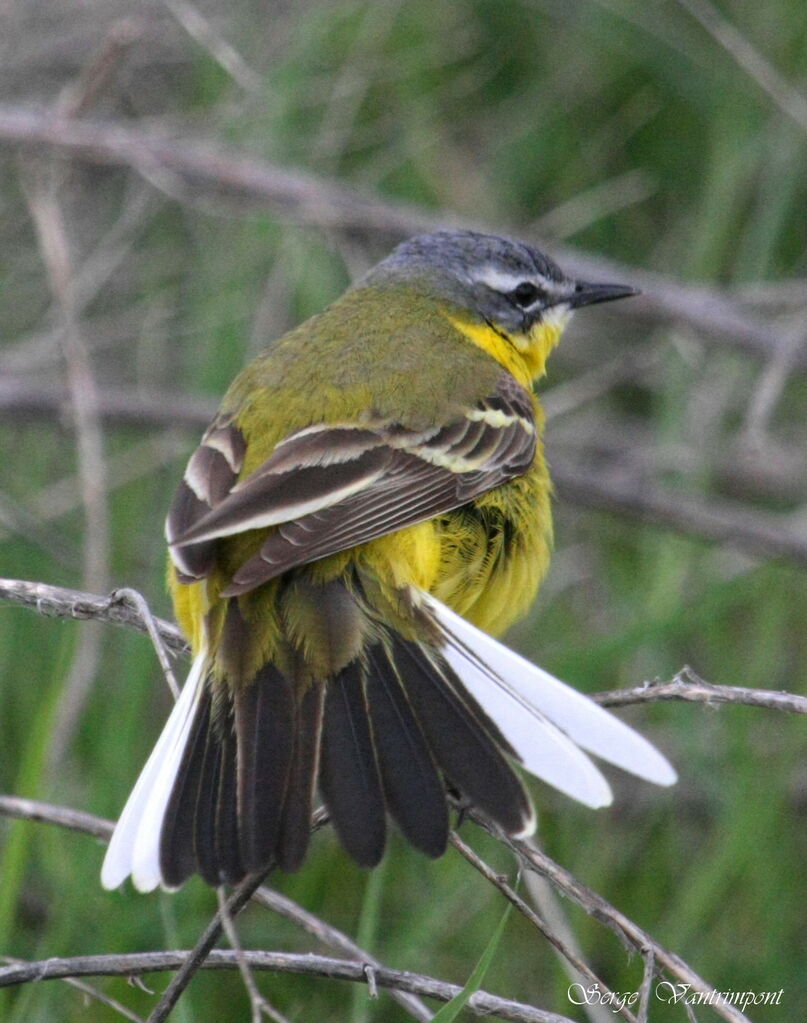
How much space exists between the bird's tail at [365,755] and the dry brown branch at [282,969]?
0.48 feet

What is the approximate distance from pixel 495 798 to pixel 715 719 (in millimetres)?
2734

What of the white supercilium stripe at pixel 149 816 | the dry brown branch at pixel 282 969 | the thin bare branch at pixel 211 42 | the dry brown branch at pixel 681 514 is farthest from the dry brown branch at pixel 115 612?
the dry brown branch at pixel 681 514

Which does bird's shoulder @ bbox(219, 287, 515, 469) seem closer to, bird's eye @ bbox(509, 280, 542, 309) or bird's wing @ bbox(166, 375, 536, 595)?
bird's wing @ bbox(166, 375, 536, 595)

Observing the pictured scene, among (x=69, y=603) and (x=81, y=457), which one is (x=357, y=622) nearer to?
(x=69, y=603)

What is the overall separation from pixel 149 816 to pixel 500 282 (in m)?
2.94

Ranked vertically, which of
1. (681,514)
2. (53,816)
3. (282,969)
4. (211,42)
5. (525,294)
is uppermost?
(211,42)

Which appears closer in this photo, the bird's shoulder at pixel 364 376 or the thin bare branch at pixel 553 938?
the thin bare branch at pixel 553 938

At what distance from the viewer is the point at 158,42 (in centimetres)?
817

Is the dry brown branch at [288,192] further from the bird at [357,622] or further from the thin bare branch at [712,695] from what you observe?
the thin bare branch at [712,695]

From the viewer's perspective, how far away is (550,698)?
3.50m

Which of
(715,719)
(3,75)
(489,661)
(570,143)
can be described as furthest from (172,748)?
(3,75)

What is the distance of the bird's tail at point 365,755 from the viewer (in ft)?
10.4

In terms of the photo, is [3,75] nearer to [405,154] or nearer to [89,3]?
[89,3]

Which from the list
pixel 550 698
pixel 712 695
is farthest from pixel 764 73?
pixel 712 695
